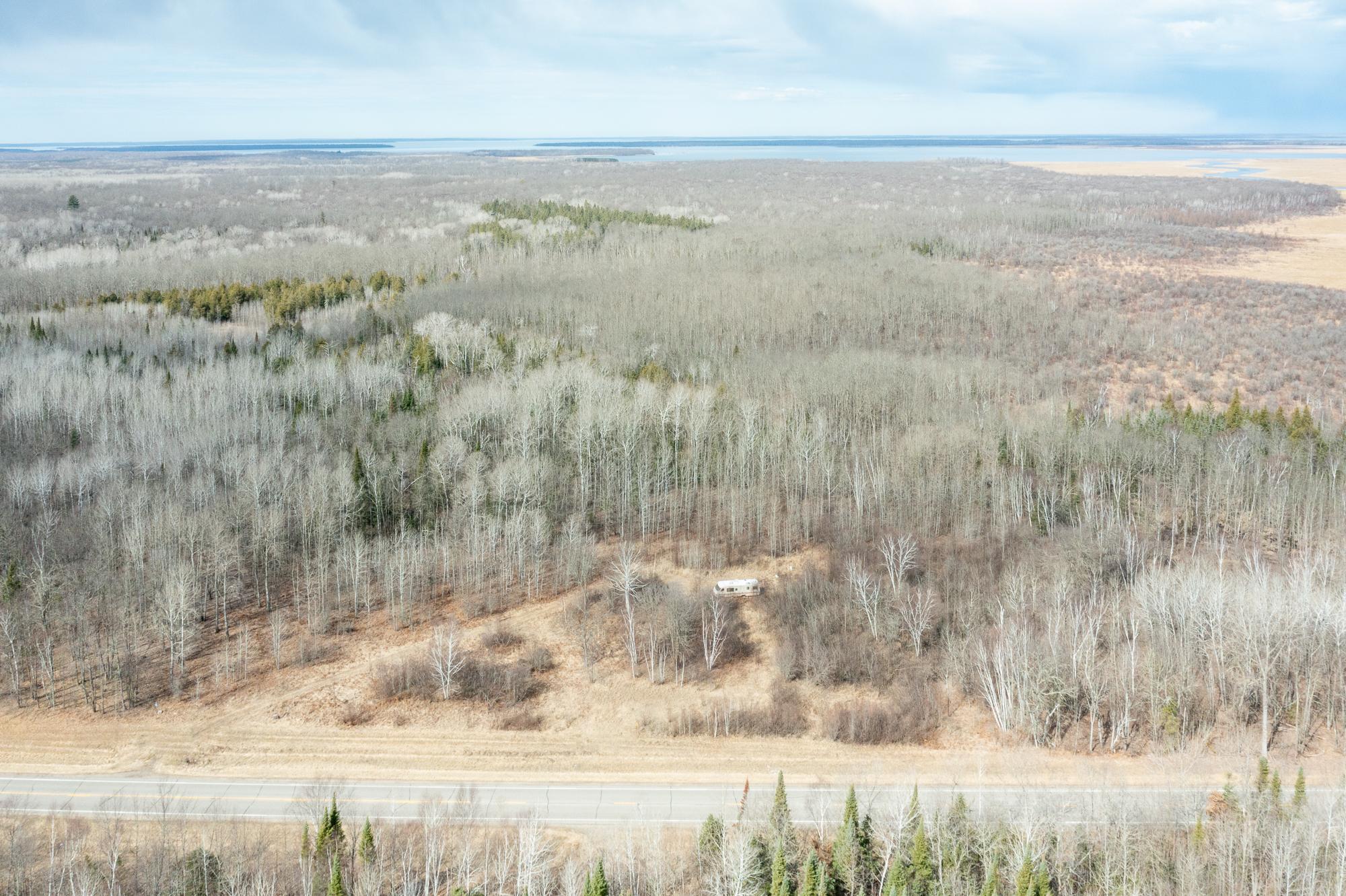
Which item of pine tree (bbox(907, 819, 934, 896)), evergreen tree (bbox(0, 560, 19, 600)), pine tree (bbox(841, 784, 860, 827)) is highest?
evergreen tree (bbox(0, 560, 19, 600))

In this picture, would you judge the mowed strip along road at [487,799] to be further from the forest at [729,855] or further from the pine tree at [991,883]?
the pine tree at [991,883]

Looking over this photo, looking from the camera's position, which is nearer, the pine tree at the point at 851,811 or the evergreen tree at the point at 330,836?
the evergreen tree at the point at 330,836

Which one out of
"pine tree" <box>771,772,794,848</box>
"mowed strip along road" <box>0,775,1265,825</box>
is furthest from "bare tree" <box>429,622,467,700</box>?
"pine tree" <box>771,772,794,848</box>

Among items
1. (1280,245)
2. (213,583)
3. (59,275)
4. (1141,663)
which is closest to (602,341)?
(213,583)

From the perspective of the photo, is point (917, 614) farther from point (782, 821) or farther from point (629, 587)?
point (782, 821)

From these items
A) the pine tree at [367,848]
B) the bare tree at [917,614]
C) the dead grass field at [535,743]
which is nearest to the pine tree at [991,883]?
the dead grass field at [535,743]

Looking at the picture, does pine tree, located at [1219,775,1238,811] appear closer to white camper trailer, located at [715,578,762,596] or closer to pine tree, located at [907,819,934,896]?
pine tree, located at [907,819,934,896]
